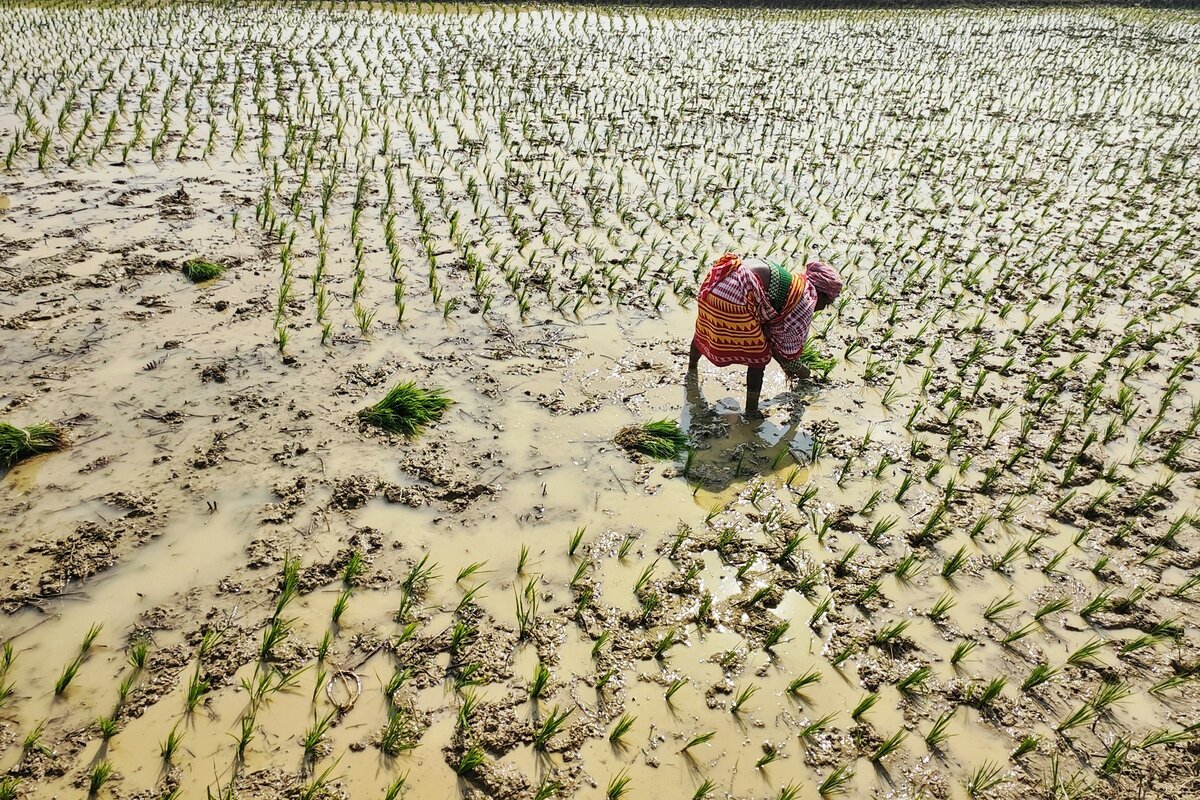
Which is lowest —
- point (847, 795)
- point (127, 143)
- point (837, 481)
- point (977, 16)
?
point (847, 795)

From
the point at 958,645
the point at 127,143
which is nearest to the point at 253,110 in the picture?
the point at 127,143

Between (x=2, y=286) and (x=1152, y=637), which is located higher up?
(x=2, y=286)

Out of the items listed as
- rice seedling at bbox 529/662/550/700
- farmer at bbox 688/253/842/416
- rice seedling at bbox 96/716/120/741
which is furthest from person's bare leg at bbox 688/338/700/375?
rice seedling at bbox 96/716/120/741

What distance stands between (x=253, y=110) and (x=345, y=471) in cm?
625

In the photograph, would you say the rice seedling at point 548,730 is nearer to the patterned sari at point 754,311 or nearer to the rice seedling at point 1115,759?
the rice seedling at point 1115,759

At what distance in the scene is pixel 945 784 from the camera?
2303mm

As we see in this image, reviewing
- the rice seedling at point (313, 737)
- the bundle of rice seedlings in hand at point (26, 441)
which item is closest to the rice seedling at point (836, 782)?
the rice seedling at point (313, 737)

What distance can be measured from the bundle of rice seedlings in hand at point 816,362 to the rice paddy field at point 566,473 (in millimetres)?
121

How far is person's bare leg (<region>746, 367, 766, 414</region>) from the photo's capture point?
3.75 m

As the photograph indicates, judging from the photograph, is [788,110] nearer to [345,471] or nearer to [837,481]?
[837,481]

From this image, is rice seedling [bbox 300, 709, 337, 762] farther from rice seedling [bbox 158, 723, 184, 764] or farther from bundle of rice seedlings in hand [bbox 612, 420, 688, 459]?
bundle of rice seedlings in hand [bbox 612, 420, 688, 459]

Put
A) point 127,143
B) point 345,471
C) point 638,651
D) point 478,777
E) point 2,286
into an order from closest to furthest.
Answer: point 478,777, point 638,651, point 345,471, point 2,286, point 127,143

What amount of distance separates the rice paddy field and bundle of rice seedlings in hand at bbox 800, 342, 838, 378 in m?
0.12

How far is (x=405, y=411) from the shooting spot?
12.0 ft
